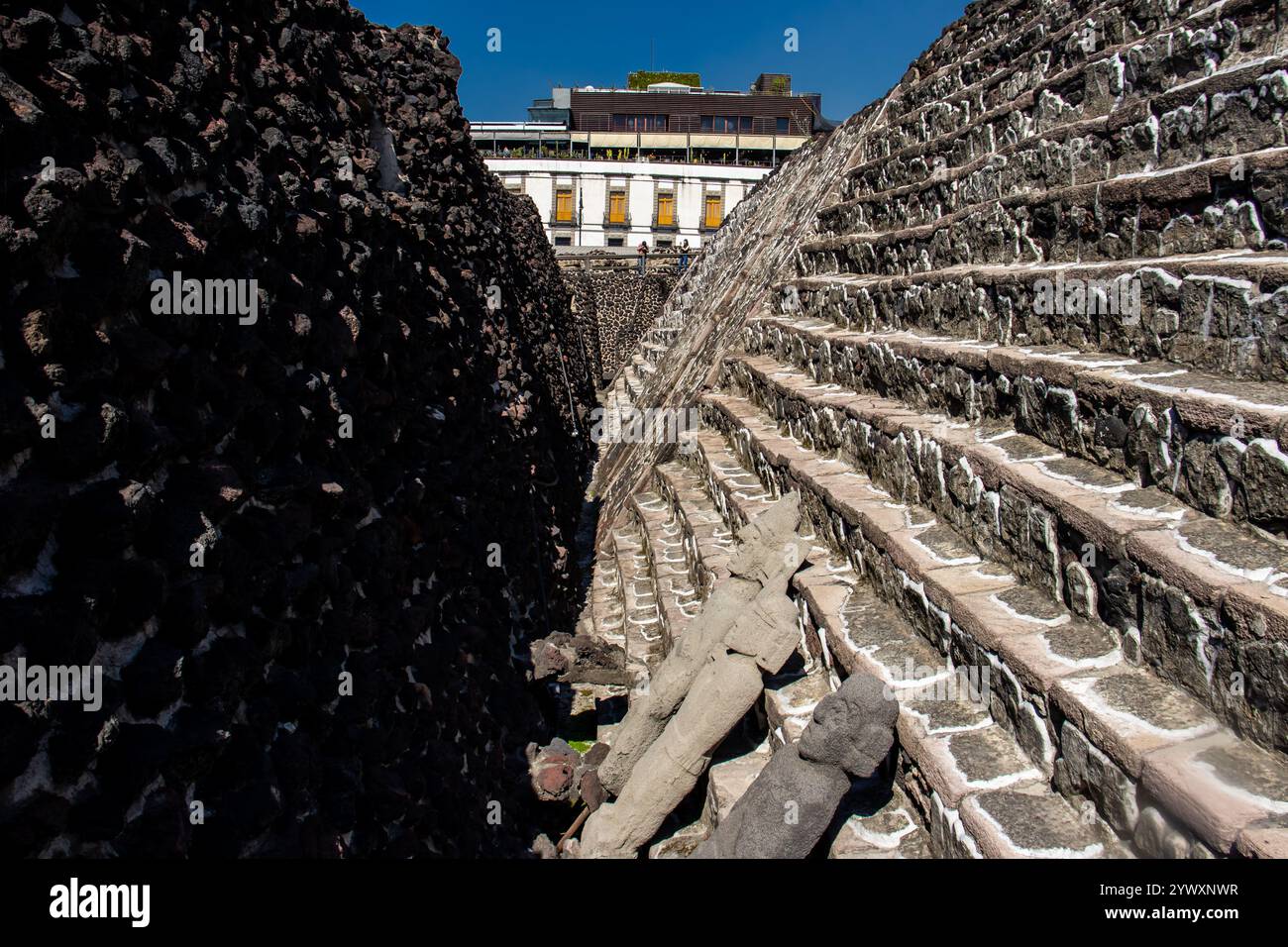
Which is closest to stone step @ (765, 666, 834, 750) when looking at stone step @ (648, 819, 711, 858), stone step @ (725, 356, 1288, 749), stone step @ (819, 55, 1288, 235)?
stone step @ (648, 819, 711, 858)

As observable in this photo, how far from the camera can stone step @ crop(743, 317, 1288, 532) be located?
6.91 feet

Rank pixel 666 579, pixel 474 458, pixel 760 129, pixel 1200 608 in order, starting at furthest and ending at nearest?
pixel 760 129 → pixel 666 579 → pixel 474 458 → pixel 1200 608

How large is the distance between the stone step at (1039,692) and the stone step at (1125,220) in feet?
4.22

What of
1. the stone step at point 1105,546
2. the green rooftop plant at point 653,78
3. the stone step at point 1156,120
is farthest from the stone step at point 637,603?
the green rooftop plant at point 653,78

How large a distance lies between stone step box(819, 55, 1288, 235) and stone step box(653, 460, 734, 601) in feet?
7.56

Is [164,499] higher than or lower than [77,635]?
higher

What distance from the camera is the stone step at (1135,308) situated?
2387 millimetres

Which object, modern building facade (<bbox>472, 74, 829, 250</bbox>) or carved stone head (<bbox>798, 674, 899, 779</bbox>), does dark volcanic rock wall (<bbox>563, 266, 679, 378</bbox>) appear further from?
carved stone head (<bbox>798, 674, 899, 779</bbox>)

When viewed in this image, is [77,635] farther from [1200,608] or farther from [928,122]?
[928,122]

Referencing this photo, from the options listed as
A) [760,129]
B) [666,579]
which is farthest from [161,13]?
[760,129]

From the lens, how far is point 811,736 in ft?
8.14

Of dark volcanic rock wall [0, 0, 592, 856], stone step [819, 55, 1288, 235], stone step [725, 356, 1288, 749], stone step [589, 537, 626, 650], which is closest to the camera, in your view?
dark volcanic rock wall [0, 0, 592, 856]

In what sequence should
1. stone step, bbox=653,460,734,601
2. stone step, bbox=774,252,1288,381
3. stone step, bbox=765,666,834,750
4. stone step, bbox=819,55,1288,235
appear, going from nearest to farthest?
stone step, bbox=774,252,1288,381 < stone step, bbox=819,55,1288,235 < stone step, bbox=765,666,834,750 < stone step, bbox=653,460,734,601

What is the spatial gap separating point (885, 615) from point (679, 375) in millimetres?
5959
